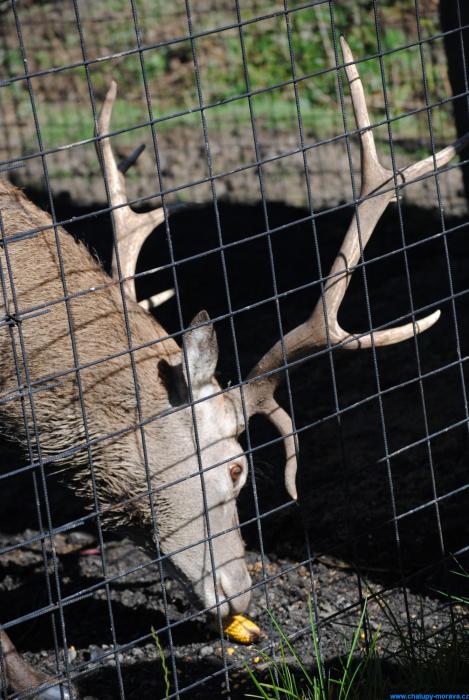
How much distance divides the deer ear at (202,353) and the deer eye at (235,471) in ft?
1.16

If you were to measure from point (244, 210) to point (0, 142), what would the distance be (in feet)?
8.94

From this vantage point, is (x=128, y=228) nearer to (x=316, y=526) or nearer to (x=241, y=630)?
(x=316, y=526)

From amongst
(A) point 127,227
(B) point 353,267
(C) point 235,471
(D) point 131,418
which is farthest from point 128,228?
(B) point 353,267

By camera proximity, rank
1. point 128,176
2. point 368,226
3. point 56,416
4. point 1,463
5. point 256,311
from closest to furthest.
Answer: point 368,226, point 56,416, point 1,463, point 256,311, point 128,176

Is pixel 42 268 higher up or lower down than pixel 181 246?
lower down

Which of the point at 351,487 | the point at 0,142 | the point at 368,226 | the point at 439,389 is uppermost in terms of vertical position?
the point at 0,142

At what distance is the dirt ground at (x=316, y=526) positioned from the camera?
340 cm

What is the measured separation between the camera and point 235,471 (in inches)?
144

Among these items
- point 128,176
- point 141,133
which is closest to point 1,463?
point 128,176

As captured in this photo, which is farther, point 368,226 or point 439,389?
point 439,389

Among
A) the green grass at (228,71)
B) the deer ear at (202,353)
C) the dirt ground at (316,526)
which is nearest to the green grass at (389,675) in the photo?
the dirt ground at (316,526)

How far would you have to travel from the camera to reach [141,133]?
932 cm

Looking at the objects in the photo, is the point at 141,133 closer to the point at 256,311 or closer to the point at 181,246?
the point at 181,246

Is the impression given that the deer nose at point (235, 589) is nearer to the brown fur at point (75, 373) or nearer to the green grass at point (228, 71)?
the brown fur at point (75, 373)
